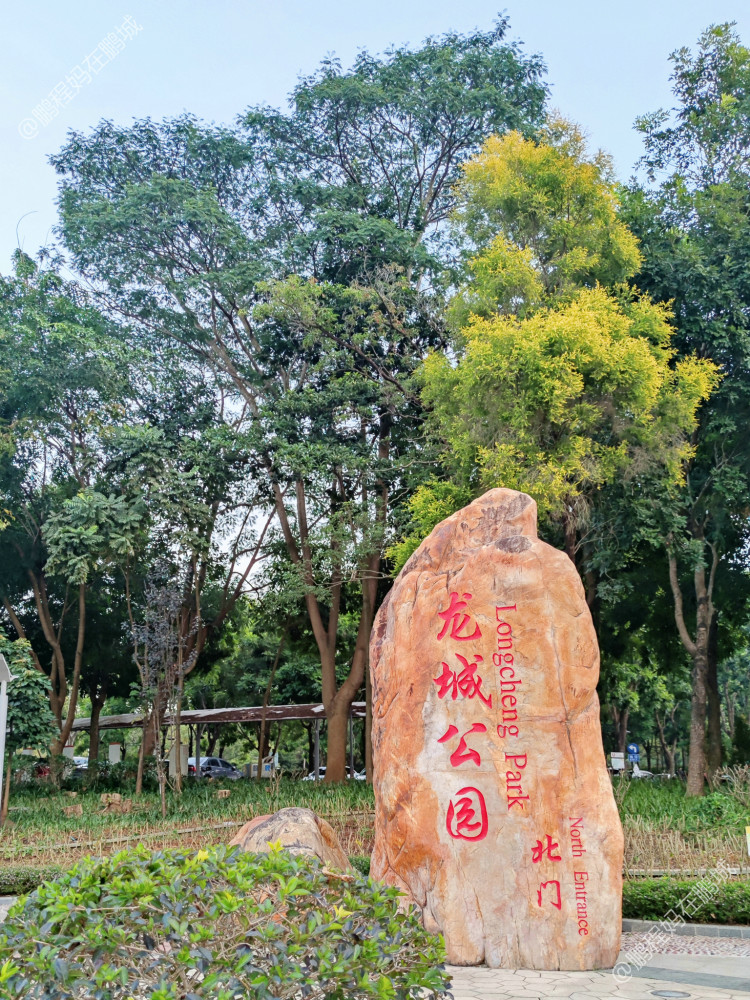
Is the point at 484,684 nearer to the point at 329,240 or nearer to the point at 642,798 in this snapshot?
the point at 642,798

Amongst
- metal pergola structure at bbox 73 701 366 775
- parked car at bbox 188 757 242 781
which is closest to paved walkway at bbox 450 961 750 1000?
metal pergola structure at bbox 73 701 366 775

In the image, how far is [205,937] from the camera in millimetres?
2877

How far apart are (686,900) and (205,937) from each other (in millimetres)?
5561

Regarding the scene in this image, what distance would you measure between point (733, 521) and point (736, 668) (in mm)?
19227

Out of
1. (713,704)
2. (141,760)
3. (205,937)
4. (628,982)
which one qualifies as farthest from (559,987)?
(141,760)

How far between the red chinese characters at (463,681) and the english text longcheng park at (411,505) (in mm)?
15

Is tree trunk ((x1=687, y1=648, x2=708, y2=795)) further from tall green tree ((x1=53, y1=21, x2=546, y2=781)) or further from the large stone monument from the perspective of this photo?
the large stone monument

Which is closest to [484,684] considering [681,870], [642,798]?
[681,870]

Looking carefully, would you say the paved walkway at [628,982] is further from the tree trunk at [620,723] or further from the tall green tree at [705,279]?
the tree trunk at [620,723]

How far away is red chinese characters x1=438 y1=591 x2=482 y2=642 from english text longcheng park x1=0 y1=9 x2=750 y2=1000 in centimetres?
4

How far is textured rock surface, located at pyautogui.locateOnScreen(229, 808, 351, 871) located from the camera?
666 cm

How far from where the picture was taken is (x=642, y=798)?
11375 mm

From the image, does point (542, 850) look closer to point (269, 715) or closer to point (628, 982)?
point (628, 982)

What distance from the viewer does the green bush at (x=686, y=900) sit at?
7.09 metres
